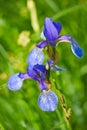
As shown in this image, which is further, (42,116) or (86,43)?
(86,43)

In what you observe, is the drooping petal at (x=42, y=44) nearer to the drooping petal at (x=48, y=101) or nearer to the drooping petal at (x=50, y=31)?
the drooping petal at (x=50, y=31)

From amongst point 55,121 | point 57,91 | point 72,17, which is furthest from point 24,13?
point 57,91

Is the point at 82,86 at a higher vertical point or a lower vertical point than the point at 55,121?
higher

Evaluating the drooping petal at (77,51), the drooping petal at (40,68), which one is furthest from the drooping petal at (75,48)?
the drooping petal at (40,68)

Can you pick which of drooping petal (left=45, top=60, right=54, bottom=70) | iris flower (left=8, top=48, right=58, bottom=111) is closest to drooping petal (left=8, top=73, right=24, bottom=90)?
iris flower (left=8, top=48, right=58, bottom=111)

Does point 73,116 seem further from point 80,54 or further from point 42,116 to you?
point 80,54

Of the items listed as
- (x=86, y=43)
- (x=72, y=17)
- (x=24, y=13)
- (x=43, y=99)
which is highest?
(x=24, y=13)

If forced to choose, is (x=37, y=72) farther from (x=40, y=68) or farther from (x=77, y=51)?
(x=77, y=51)
